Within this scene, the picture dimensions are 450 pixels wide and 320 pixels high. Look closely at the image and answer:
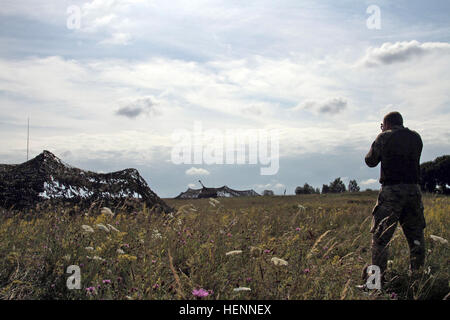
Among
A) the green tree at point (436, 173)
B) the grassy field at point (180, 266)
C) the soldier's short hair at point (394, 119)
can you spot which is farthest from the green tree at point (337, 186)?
the soldier's short hair at point (394, 119)

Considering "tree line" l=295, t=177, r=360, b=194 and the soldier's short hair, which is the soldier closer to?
the soldier's short hair

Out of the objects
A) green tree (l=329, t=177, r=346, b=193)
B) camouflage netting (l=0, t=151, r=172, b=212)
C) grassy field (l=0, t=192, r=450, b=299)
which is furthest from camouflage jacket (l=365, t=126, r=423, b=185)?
green tree (l=329, t=177, r=346, b=193)

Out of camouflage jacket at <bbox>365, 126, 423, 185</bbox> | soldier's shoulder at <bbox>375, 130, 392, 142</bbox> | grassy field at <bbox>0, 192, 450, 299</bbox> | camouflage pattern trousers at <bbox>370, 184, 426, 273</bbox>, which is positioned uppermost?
soldier's shoulder at <bbox>375, 130, 392, 142</bbox>

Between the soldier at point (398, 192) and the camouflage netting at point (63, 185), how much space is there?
493 cm

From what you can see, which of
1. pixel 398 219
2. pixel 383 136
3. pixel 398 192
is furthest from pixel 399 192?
pixel 383 136

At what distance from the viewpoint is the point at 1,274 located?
15.6 ft

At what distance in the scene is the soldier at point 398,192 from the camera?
594cm

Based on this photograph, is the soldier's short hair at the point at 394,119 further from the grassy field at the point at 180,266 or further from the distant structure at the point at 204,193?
the distant structure at the point at 204,193

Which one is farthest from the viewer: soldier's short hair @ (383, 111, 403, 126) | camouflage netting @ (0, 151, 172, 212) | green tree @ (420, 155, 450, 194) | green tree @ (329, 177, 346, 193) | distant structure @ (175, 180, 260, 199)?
green tree @ (420, 155, 450, 194)

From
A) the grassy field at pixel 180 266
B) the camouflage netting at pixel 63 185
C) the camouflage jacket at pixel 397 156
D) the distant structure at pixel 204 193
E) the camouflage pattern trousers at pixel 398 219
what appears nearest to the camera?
the grassy field at pixel 180 266

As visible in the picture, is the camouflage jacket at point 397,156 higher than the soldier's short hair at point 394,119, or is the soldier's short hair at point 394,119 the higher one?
the soldier's short hair at point 394,119

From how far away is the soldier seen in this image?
19.5ft

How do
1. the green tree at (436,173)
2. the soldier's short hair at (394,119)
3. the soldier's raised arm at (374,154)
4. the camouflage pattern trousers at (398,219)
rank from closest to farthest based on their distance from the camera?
the camouflage pattern trousers at (398,219), the soldier's raised arm at (374,154), the soldier's short hair at (394,119), the green tree at (436,173)
